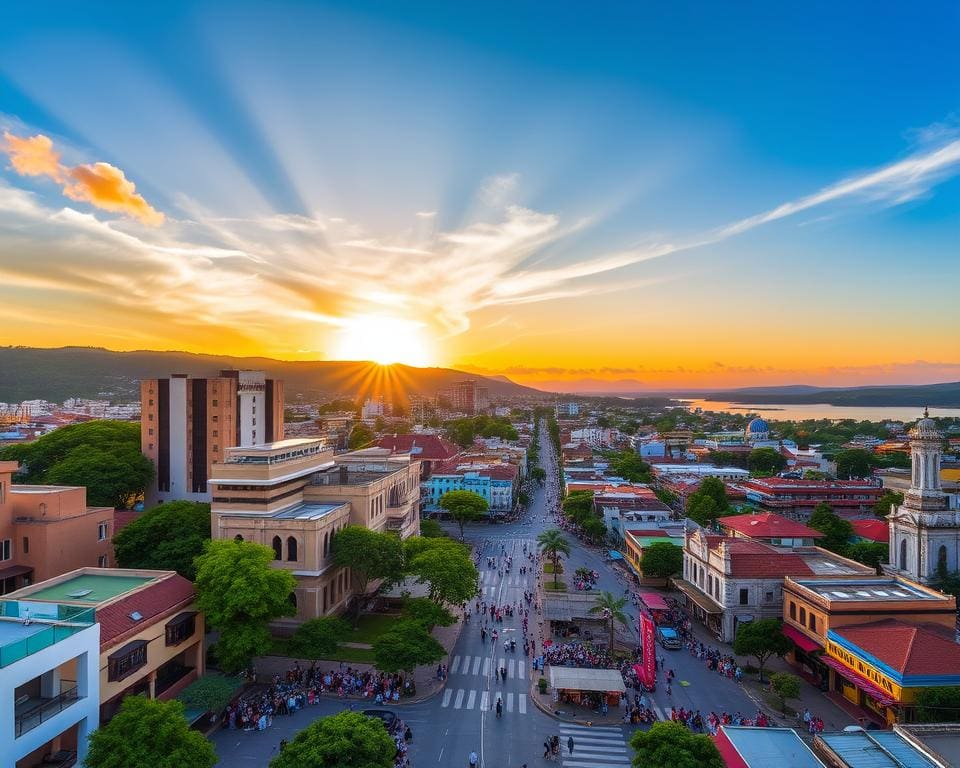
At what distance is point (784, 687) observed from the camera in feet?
100

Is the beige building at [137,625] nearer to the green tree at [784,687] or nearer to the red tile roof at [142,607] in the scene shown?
the red tile roof at [142,607]

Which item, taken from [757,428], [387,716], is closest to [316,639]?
[387,716]

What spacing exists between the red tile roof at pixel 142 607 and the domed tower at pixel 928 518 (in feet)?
155

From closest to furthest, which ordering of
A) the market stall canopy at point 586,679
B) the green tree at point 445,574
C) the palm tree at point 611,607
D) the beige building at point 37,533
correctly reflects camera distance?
1. the market stall canopy at point 586,679
2. the beige building at point 37,533
3. the palm tree at point 611,607
4. the green tree at point 445,574

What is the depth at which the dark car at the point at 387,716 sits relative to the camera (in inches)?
1118

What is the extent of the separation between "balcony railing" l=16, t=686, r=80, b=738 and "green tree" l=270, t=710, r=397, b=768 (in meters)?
8.03

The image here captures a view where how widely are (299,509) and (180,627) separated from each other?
13.9 m

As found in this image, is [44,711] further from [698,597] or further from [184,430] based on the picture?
[184,430]

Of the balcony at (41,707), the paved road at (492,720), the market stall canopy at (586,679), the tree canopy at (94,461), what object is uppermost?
the tree canopy at (94,461)

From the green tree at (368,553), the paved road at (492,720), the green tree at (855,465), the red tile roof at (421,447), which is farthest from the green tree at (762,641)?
the green tree at (855,465)

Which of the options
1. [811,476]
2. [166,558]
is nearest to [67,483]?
[166,558]

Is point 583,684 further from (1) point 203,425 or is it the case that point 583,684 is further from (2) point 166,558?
(1) point 203,425

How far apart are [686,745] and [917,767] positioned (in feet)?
22.4

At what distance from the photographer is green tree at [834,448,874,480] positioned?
365ft
